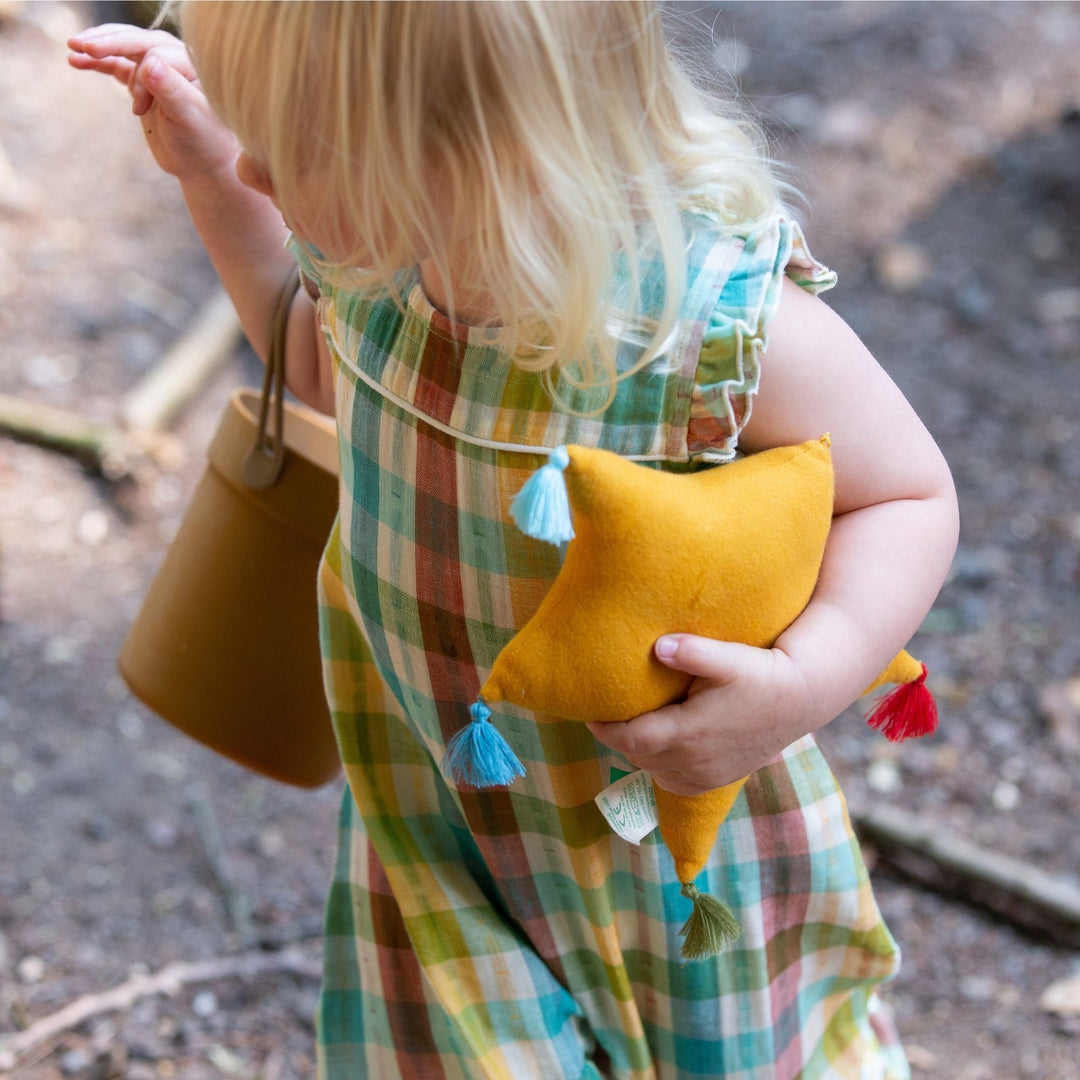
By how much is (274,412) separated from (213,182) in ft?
0.64

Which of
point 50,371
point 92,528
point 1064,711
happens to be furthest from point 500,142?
point 50,371

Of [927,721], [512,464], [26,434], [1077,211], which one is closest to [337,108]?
[512,464]

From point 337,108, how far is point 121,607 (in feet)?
4.92

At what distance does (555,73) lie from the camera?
631 millimetres

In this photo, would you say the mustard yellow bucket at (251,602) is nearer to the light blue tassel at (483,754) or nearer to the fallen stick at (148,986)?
the light blue tassel at (483,754)

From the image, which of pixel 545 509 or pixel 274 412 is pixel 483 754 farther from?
pixel 274 412

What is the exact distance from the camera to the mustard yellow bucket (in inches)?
41.1

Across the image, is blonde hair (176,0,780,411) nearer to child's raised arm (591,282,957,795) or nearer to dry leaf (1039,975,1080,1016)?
child's raised arm (591,282,957,795)

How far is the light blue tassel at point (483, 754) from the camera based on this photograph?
2.34ft

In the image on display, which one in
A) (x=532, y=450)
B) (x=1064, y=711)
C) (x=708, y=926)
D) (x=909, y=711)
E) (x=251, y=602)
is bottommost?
(x=1064, y=711)

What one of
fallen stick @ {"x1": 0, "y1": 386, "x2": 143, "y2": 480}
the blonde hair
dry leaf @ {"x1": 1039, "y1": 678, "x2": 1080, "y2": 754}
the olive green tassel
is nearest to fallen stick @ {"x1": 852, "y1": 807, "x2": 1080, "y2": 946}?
dry leaf @ {"x1": 1039, "y1": 678, "x2": 1080, "y2": 754}

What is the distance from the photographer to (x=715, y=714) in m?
Answer: 0.70

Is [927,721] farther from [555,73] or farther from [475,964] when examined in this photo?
[555,73]

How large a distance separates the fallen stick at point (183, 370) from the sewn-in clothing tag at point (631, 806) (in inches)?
62.2
